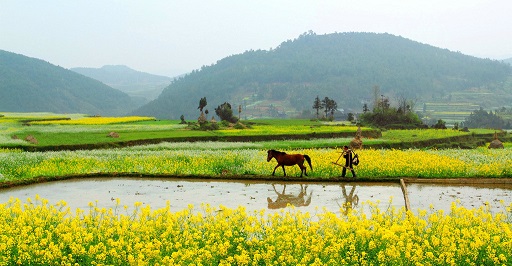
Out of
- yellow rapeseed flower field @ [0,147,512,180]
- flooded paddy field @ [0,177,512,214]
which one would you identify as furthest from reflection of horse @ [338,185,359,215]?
yellow rapeseed flower field @ [0,147,512,180]

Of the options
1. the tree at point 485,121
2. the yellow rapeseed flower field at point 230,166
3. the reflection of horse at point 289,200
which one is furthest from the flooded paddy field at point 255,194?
the tree at point 485,121

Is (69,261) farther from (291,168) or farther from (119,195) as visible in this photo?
(291,168)

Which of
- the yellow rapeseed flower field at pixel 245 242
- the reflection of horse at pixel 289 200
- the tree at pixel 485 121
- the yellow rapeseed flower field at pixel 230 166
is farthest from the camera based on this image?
the tree at pixel 485 121

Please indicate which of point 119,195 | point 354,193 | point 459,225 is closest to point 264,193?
point 354,193

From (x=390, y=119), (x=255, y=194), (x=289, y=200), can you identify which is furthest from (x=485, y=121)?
(x=289, y=200)

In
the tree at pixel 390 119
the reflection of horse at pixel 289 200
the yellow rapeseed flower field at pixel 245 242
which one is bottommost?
the reflection of horse at pixel 289 200

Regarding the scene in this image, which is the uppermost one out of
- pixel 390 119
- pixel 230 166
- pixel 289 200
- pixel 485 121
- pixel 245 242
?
pixel 485 121

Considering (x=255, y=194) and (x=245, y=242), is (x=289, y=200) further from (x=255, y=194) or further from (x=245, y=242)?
(x=245, y=242)

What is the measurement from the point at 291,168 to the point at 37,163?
15.0 meters

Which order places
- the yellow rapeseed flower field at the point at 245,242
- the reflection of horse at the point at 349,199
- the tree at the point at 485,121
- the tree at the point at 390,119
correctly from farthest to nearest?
the tree at the point at 485,121, the tree at the point at 390,119, the reflection of horse at the point at 349,199, the yellow rapeseed flower field at the point at 245,242

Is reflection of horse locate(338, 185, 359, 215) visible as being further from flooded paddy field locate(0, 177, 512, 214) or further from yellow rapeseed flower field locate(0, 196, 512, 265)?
yellow rapeseed flower field locate(0, 196, 512, 265)

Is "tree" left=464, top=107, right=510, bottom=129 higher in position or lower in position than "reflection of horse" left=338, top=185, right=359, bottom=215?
higher

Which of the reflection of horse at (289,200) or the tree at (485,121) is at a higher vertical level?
the tree at (485,121)

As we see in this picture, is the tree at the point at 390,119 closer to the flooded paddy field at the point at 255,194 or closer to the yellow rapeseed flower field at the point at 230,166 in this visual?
the yellow rapeseed flower field at the point at 230,166
